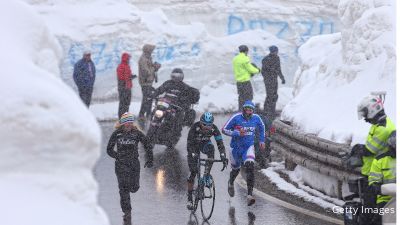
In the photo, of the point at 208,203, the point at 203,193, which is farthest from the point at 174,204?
the point at 203,193

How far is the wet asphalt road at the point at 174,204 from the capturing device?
12977 millimetres

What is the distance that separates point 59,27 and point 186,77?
13.3ft

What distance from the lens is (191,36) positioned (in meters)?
28.8

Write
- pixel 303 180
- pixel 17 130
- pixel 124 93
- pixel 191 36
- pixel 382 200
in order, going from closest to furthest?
1. pixel 17 130
2. pixel 382 200
3. pixel 303 180
4. pixel 124 93
5. pixel 191 36

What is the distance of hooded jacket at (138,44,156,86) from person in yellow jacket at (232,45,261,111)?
2.12 m

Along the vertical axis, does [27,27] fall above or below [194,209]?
above

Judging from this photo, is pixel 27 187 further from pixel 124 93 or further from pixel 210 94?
pixel 210 94

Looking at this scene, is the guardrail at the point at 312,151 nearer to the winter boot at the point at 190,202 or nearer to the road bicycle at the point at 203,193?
the road bicycle at the point at 203,193

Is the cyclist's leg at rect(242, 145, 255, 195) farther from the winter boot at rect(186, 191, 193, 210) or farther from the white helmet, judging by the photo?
the white helmet

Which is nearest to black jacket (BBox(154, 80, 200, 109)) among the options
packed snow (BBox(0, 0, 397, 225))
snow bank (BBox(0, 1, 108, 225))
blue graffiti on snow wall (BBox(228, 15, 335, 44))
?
packed snow (BBox(0, 0, 397, 225))

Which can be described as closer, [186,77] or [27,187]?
[27,187]

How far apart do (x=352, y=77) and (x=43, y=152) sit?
1104 cm

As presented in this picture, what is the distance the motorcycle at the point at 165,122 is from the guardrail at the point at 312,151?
3.21m

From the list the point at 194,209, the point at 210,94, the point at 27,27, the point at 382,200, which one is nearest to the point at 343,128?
the point at 194,209
